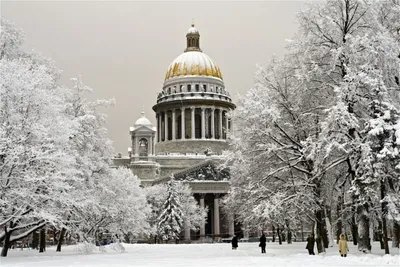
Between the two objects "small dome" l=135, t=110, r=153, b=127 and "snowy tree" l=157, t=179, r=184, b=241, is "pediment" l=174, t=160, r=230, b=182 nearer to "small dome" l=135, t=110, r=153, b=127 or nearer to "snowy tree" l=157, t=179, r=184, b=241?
"snowy tree" l=157, t=179, r=184, b=241

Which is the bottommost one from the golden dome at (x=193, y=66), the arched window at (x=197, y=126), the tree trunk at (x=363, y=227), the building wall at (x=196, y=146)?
the tree trunk at (x=363, y=227)

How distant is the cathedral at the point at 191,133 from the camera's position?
81500mm

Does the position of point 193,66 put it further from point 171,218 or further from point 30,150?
point 30,150

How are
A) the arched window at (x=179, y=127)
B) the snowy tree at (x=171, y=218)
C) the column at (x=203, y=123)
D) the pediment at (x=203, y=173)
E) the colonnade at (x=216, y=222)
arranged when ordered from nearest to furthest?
1. the snowy tree at (x=171, y=218)
2. the colonnade at (x=216, y=222)
3. the pediment at (x=203, y=173)
4. the column at (x=203, y=123)
5. the arched window at (x=179, y=127)

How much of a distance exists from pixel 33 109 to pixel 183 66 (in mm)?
86350

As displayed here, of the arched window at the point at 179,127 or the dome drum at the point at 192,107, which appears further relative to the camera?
the arched window at the point at 179,127

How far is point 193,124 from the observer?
104625mm

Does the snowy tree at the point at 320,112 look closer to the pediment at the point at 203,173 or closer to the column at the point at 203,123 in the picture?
the pediment at the point at 203,173

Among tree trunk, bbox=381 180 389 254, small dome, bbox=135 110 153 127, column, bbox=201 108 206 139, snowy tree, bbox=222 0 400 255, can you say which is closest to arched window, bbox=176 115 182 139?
column, bbox=201 108 206 139

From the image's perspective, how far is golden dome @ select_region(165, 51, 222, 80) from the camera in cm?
11125

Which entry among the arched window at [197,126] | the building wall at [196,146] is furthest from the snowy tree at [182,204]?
the arched window at [197,126]

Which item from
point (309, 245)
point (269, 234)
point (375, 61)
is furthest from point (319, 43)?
point (269, 234)

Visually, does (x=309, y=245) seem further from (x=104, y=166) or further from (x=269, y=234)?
(x=269, y=234)

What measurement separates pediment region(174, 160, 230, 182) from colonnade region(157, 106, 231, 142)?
2235 centimetres
